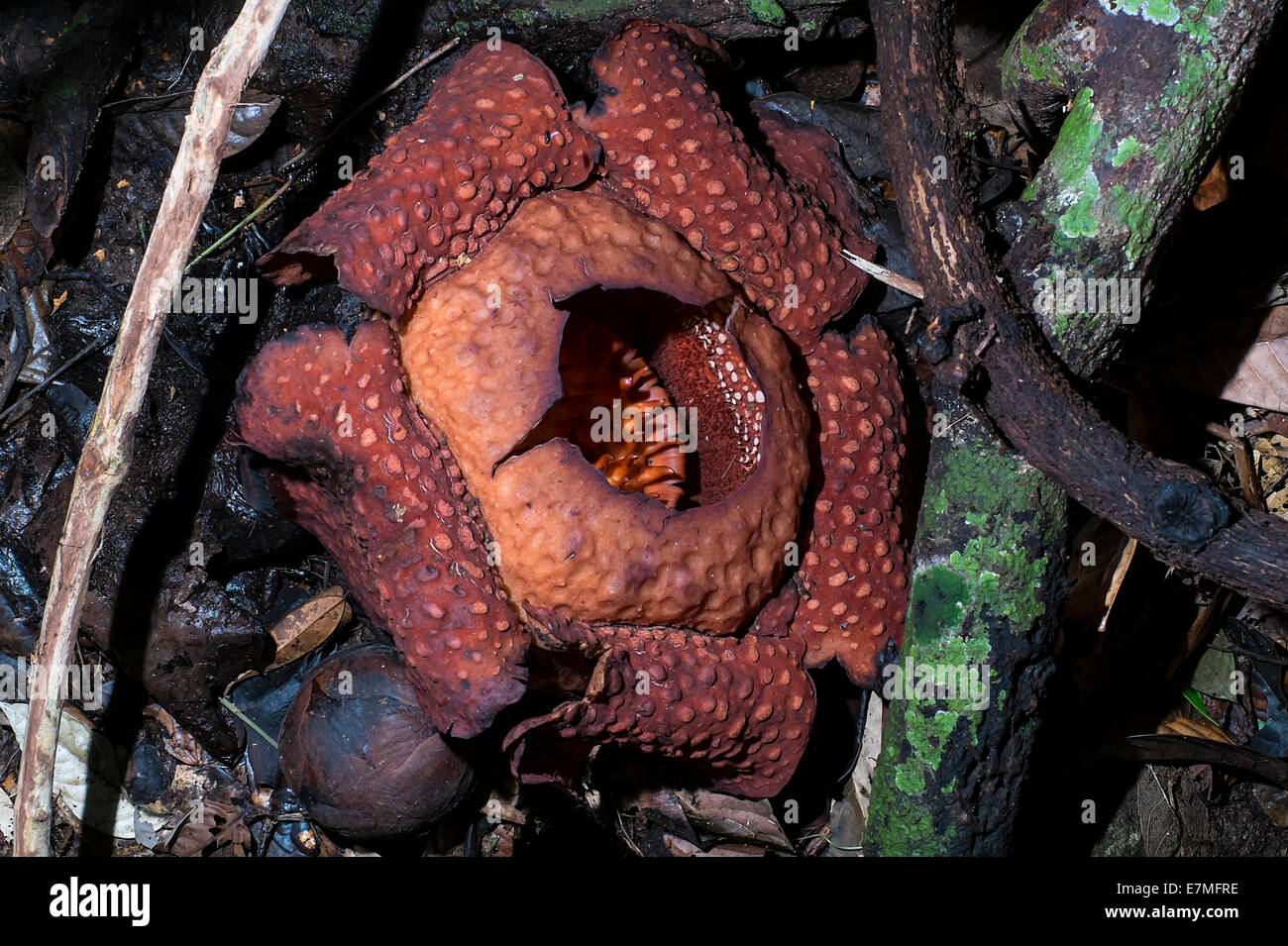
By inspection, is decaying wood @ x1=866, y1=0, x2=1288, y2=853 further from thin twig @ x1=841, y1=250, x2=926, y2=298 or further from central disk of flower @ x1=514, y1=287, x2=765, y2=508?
central disk of flower @ x1=514, y1=287, x2=765, y2=508

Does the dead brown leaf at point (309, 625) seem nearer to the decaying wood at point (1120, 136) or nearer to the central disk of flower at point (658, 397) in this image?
the central disk of flower at point (658, 397)

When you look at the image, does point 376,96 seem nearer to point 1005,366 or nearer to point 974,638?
point 1005,366

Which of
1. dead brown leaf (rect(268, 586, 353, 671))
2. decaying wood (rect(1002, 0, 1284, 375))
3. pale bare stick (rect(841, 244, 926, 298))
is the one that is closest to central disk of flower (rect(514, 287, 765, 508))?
pale bare stick (rect(841, 244, 926, 298))

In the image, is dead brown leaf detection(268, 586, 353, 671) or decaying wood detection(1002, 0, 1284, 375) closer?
decaying wood detection(1002, 0, 1284, 375)

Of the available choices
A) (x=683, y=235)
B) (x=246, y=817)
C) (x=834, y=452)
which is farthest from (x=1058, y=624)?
(x=246, y=817)

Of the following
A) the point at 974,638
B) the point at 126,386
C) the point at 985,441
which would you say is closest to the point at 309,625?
the point at 126,386
